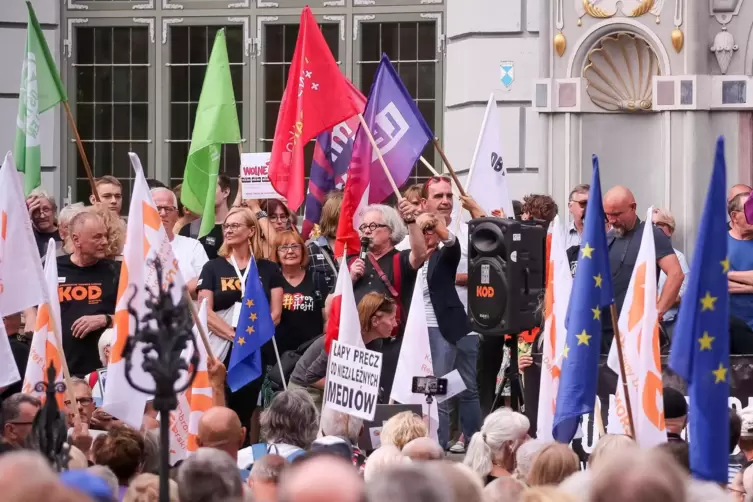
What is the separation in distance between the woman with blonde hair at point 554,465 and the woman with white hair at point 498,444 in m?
1.37

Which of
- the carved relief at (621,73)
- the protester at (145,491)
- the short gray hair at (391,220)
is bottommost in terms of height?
the protester at (145,491)

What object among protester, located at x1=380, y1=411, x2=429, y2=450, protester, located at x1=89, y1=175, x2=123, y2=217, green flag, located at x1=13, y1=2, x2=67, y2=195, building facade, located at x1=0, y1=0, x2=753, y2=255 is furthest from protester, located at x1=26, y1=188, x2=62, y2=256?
building facade, located at x1=0, y1=0, x2=753, y2=255

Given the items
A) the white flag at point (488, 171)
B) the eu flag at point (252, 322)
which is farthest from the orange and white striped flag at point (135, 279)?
the white flag at point (488, 171)

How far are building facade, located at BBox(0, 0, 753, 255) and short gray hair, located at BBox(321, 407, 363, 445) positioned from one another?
18.5 ft

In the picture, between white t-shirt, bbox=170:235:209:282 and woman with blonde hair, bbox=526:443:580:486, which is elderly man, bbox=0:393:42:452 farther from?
white t-shirt, bbox=170:235:209:282

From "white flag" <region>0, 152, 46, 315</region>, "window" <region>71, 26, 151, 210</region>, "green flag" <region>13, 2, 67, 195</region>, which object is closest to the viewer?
"white flag" <region>0, 152, 46, 315</region>

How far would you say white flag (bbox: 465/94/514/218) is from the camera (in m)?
11.4

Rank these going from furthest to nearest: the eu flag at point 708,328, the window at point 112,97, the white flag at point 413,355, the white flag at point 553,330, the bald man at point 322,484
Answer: the window at point 112,97
the white flag at point 413,355
the white flag at point 553,330
the eu flag at point 708,328
the bald man at point 322,484

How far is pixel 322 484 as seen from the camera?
12.2ft

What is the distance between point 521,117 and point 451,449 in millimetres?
5467

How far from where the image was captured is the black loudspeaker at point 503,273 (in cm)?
977

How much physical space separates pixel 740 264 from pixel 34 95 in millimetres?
4797

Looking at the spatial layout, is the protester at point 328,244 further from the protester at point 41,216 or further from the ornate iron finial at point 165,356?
the ornate iron finial at point 165,356

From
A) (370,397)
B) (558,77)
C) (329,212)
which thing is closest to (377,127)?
(329,212)
